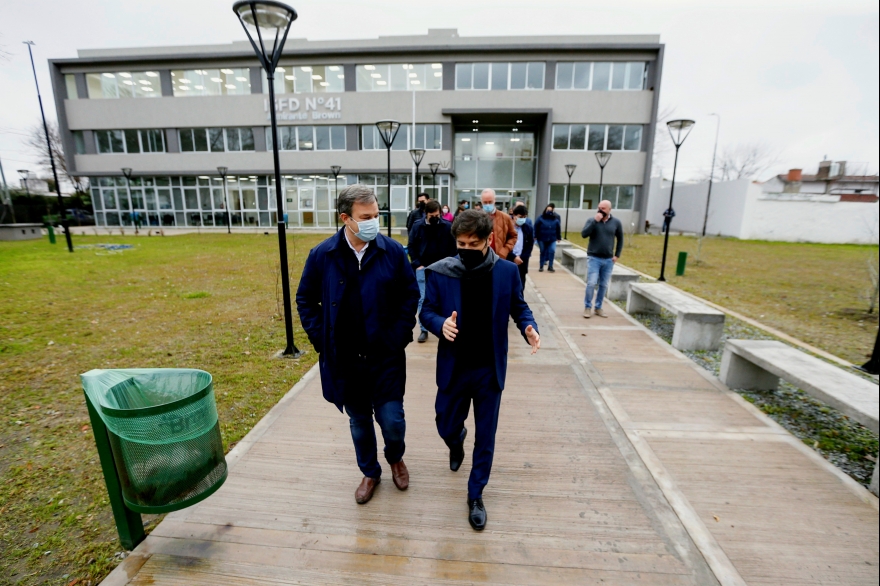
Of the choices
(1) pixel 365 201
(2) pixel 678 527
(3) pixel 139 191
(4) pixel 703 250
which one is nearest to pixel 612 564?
(2) pixel 678 527

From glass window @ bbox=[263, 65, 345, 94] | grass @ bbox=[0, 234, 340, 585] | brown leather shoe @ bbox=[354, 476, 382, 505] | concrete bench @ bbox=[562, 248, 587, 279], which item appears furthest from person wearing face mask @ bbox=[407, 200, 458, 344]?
glass window @ bbox=[263, 65, 345, 94]

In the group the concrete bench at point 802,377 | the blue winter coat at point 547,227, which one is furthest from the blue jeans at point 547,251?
the concrete bench at point 802,377

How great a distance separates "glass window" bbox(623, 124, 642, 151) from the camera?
28016 mm

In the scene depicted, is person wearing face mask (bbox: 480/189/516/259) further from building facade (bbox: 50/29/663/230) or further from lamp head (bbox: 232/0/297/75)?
building facade (bbox: 50/29/663/230)

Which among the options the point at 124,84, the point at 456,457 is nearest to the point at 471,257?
the point at 456,457

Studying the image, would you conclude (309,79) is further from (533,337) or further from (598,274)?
(533,337)

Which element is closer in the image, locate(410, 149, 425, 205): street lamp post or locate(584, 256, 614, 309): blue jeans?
locate(584, 256, 614, 309): blue jeans

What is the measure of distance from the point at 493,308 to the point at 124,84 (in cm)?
3903

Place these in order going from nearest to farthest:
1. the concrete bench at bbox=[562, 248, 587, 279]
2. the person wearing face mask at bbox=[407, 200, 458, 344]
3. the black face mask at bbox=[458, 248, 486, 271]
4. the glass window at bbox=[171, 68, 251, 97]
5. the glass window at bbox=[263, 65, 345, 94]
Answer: the black face mask at bbox=[458, 248, 486, 271] < the person wearing face mask at bbox=[407, 200, 458, 344] < the concrete bench at bbox=[562, 248, 587, 279] < the glass window at bbox=[263, 65, 345, 94] < the glass window at bbox=[171, 68, 251, 97]

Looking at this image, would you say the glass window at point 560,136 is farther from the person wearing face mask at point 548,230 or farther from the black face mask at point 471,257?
the black face mask at point 471,257

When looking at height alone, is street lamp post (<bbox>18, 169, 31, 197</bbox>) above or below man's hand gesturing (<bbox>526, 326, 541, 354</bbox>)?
above

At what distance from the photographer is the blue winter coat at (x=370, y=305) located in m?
2.45

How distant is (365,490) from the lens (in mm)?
2766

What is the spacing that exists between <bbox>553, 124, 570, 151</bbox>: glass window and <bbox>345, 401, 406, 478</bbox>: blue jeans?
29003mm
